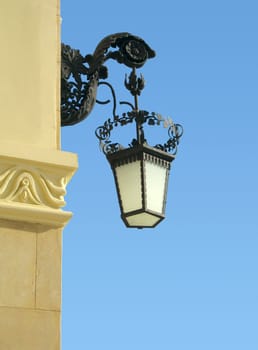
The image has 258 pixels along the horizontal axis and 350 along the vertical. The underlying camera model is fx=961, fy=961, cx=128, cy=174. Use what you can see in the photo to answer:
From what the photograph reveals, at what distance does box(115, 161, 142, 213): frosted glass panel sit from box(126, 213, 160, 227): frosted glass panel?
52mm

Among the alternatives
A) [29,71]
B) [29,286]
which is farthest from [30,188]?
[29,71]

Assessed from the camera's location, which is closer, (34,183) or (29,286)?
(29,286)

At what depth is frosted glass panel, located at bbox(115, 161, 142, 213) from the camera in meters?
5.77

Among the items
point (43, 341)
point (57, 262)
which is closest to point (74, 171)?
point (57, 262)

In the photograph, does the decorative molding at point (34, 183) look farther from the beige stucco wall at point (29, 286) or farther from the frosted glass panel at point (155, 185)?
the frosted glass panel at point (155, 185)

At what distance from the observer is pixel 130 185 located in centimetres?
581

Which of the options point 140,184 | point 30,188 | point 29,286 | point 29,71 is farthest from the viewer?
point 140,184

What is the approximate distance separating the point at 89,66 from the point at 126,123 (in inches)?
17.0

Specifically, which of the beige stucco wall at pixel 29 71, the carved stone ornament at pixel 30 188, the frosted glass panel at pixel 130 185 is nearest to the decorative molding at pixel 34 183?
the carved stone ornament at pixel 30 188

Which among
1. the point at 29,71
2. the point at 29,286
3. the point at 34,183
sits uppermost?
the point at 29,71

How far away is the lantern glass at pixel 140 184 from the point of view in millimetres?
5742

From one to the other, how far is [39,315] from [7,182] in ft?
2.45

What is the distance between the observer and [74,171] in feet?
17.6

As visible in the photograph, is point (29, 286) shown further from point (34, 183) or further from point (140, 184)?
point (140, 184)
